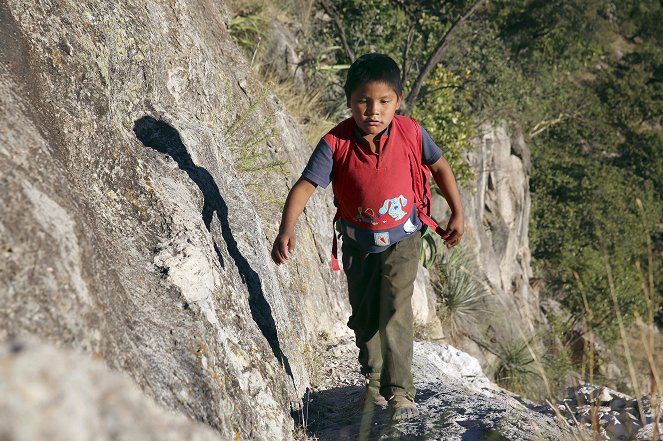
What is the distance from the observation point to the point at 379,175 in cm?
355

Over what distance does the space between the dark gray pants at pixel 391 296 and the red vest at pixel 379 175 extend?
0.10m

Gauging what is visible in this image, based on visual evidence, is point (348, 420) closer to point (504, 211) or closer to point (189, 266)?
point (189, 266)

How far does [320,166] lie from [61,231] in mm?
1569

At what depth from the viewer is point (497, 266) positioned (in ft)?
55.7

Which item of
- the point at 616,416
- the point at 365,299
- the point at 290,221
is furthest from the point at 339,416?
the point at 616,416

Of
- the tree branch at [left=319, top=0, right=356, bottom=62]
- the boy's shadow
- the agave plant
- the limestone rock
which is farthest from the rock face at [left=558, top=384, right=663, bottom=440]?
the tree branch at [left=319, top=0, right=356, bottom=62]

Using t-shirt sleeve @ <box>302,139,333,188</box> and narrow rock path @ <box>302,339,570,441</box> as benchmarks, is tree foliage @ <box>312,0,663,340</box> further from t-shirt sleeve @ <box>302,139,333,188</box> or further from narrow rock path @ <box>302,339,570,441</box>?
t-shirt sleeve @ <box>302,139,333,188</box>

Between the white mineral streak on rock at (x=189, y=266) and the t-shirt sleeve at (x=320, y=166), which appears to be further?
the t-shirt sleeve at (x=320, y=166)

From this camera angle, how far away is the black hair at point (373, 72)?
3.40 meters

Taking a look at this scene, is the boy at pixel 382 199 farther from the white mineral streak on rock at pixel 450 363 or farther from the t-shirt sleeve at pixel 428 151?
the white mineral streak on rock at pixel 450 363

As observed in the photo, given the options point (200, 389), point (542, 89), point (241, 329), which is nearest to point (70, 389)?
point (200, 389)

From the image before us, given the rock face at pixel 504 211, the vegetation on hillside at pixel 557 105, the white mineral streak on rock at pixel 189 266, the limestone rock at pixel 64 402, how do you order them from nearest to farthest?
the limestone rock at pixel 64 402, the white mineral streak on rock at pixel 189 266, the vegetation on hillside at pixel 557 105, the rock face at pixel 504 211

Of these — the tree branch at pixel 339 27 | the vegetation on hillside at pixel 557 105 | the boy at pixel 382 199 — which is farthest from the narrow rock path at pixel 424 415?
the tree branch at pixel 339 27

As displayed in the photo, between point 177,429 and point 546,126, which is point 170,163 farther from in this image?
point 546,126
